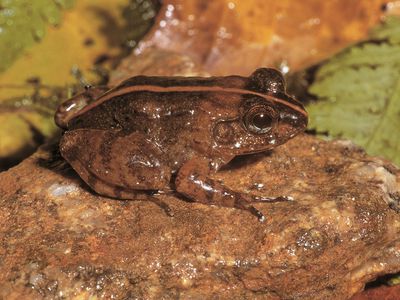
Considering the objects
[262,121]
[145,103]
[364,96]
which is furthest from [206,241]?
[364,96]

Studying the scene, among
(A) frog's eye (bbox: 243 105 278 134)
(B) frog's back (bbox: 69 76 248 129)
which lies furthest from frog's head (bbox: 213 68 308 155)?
(B) frog's back (bbox: 69 76 248 129)

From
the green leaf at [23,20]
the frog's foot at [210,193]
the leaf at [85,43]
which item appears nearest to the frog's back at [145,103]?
the frog's foot at [210,193]

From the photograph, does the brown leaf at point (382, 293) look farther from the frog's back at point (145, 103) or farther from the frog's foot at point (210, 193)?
the frog's back at point (145, 103)

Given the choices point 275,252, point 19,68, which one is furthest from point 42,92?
point 275,252

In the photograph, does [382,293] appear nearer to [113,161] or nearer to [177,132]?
[177,132]

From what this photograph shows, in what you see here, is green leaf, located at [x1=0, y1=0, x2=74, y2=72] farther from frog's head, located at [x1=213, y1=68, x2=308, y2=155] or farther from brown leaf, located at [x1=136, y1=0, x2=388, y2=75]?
frog's head, located at [x1=213, y1=68, x2=308, y2=155]
